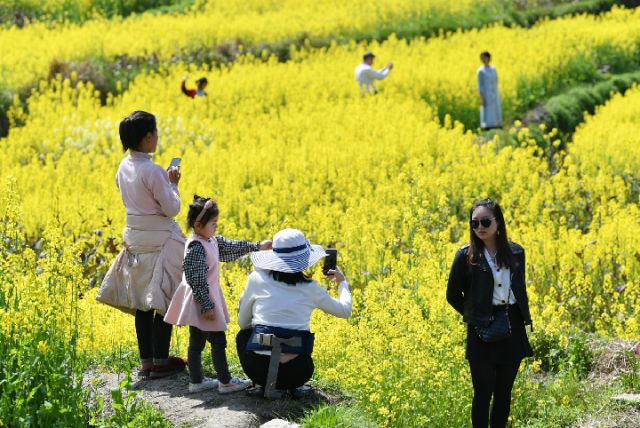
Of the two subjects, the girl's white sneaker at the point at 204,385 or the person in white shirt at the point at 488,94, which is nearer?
the girl's white sneaker at the point at 204,385

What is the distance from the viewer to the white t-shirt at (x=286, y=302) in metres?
5.97

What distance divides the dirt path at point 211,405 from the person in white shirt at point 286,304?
13cm

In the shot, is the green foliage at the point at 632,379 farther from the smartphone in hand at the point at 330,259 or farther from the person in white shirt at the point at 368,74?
the person in white shirt at the point at 368,74

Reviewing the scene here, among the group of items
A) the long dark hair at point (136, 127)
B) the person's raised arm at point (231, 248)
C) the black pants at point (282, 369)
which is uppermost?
the long dark hair at point (136, 127)

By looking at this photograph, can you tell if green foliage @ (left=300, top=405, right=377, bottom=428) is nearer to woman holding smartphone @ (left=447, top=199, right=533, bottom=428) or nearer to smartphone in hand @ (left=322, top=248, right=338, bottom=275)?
woman holding smartphone @ (left=447, top=199, right=533, bottom=428)

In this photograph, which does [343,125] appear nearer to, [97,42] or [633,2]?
[97,42]

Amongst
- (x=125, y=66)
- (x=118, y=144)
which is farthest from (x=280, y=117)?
(x=125, y=66)

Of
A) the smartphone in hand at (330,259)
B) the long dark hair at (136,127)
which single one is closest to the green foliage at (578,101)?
the smartphone in hand at (330,259)

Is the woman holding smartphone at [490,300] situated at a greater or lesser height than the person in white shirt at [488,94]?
lesser

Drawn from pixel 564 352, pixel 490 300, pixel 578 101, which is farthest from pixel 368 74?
pixel 490 300

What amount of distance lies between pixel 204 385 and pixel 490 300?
190 centimetres

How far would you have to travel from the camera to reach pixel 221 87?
60.0 ft

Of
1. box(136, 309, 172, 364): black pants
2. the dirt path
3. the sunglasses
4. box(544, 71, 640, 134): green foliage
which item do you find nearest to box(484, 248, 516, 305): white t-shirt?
the sunglasses

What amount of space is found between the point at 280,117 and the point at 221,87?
2080 millimetres
